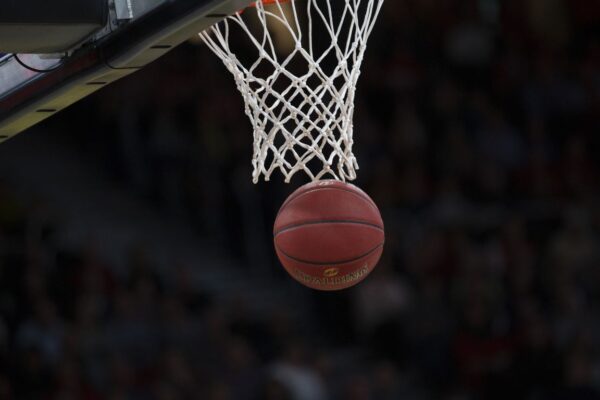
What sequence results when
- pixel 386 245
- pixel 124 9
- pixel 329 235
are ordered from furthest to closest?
pixel 386 245, pixel 329 235, pixel 124 9

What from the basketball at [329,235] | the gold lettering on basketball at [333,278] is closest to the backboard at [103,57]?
the basketball at [329,235]

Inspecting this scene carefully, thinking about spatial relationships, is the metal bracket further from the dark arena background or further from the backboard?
the dark arena background

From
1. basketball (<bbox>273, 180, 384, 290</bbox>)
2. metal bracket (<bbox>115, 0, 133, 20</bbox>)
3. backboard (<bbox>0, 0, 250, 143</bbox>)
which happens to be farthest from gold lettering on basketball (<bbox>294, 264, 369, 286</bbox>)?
metal bracket (<bbox>115, 0, 133, 20</bbox>)

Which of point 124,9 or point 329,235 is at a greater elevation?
point 124,9

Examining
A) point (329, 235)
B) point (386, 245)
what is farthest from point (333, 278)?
point (386, 245)

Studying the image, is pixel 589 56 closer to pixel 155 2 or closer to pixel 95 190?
pixel 95 190

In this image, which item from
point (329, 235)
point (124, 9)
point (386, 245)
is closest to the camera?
point (124, 9)

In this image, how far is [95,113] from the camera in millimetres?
9547

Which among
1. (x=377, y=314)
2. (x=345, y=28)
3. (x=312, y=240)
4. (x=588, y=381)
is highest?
(x=345, y=28)

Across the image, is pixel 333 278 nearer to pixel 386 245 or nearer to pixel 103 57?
pixel 103 57

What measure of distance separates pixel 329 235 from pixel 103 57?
0.99m

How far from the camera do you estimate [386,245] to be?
28.0 feet

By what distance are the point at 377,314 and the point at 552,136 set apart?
2.03 metres

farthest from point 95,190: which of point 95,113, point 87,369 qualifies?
point 87,369
